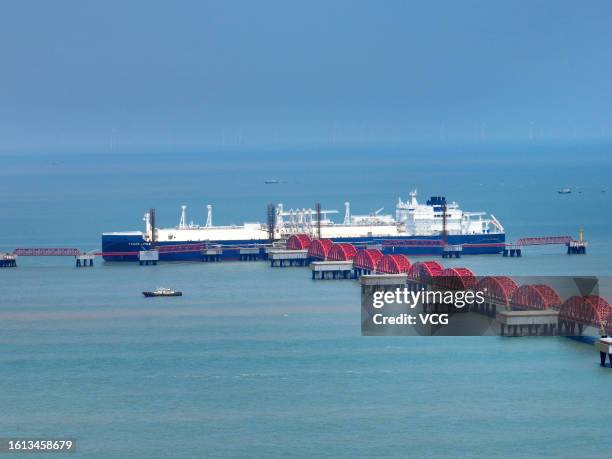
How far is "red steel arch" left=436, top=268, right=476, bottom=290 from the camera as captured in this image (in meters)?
81.8

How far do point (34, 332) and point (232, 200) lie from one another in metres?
105

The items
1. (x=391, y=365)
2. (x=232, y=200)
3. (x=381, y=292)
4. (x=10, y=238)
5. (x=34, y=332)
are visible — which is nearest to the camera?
(x=391, y=365)

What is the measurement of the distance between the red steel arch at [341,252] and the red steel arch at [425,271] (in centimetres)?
1252

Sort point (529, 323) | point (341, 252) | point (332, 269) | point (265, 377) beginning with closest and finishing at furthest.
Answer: point (265, 377), point (529, 323), point (332, 269), point (341, 252)

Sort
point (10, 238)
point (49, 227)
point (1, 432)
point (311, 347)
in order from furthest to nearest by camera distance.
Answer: point (49, 227), point (10, 238), point (311, 347), point (1, 432)

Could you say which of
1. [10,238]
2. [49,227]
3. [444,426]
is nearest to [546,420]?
[444,426]

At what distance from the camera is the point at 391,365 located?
66.8 meters

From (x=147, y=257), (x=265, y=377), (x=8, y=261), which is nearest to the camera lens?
(x=265, y=377)

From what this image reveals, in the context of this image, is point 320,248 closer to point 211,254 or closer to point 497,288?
point 211,254

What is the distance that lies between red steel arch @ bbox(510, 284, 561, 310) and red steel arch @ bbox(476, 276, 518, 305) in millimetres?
656

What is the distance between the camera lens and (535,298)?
7400cm

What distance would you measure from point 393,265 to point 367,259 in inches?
191

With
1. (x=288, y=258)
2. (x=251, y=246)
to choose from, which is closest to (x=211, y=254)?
(x=251, y=246)

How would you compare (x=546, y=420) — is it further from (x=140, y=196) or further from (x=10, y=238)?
(x=140, y=196)
